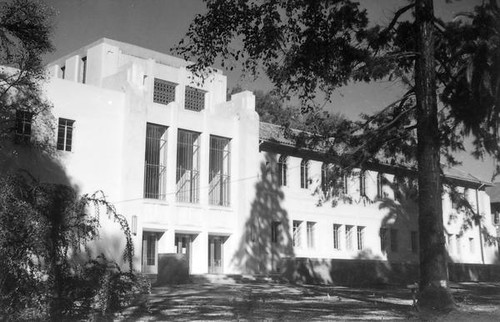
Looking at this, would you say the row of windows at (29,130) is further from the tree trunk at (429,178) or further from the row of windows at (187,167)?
the tree trunk at (429,178)

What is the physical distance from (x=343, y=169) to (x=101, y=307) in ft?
33.9

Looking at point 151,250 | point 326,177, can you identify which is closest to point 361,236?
point 151,250

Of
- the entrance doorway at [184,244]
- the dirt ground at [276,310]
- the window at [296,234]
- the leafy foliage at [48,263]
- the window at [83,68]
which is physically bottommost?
the dirt ground at [276,310]

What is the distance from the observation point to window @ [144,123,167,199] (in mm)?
30594

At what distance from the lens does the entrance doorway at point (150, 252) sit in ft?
98.7

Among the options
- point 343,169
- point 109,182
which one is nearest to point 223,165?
point 109,182

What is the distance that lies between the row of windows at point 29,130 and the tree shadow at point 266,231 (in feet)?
35.6

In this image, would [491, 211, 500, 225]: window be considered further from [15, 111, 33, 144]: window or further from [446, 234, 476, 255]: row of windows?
[15, 111, 33, 144]: window

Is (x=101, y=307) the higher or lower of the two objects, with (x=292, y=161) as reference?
lower

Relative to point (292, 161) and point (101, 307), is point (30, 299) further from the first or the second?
point (292, 161)

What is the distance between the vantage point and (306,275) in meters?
30.1

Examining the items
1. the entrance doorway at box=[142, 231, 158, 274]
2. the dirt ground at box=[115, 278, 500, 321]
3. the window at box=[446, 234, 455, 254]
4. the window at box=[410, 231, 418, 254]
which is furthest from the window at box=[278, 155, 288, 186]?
the window at box=[446, 234, 455, 254]

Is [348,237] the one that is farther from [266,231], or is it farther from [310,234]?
[266,231]

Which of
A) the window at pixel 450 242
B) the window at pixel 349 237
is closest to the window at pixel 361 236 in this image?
the window at pixel 349 237
